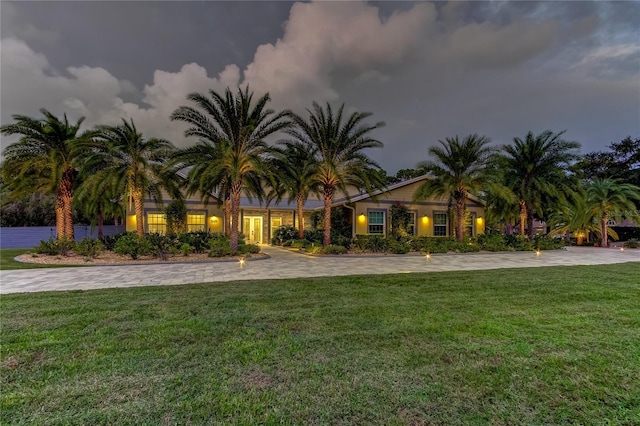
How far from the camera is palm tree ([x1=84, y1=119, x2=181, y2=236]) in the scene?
12898 millimetres

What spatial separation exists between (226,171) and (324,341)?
1176 centimetres

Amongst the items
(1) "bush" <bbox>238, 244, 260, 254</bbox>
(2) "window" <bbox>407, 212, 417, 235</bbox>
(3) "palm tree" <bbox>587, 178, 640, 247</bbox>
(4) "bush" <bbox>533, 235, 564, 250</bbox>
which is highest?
(3) "palm tree" <bbox>587, 178, 640, 247</bbox>

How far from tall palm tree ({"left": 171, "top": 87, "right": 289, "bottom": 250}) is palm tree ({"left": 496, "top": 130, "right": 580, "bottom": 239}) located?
1363 cm

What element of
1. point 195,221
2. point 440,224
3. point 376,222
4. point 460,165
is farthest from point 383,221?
point 195,221

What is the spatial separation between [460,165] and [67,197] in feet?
62.7

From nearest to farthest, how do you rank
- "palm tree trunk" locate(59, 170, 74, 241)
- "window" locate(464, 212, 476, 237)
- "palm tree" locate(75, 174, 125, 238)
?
"palm tree" locate(75, 174, 125, 238) < "palm tree trunk" locate(59, 170, 74, 241) < "window" locate(464, 212, 476, 237)

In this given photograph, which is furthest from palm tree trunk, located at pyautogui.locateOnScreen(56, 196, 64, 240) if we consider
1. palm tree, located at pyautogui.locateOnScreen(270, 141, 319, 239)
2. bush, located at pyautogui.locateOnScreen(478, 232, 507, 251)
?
bush, located at pyautogui.locateOnScreen(478, 232, 507, 251)

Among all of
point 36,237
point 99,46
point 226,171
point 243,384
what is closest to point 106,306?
point 243,384

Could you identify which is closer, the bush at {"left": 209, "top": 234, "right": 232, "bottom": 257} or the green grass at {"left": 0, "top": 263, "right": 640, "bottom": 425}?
the green grass at {"left": 0, "top": 263, "right": 640, "bottom": 425}

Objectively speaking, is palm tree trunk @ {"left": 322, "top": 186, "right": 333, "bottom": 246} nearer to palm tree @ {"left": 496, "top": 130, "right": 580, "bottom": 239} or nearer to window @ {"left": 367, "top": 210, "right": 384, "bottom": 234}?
window @ {"left": 367, "top": 210, "right": 384, "bottom": 234}

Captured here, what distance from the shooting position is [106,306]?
17.3 ft

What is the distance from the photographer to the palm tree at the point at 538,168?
18203 millimetres

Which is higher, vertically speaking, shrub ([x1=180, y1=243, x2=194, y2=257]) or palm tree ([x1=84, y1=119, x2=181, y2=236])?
palm tree ([x1=84, y1=119, x2=181, y2=236])

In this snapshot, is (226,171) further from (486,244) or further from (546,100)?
(546,100)
